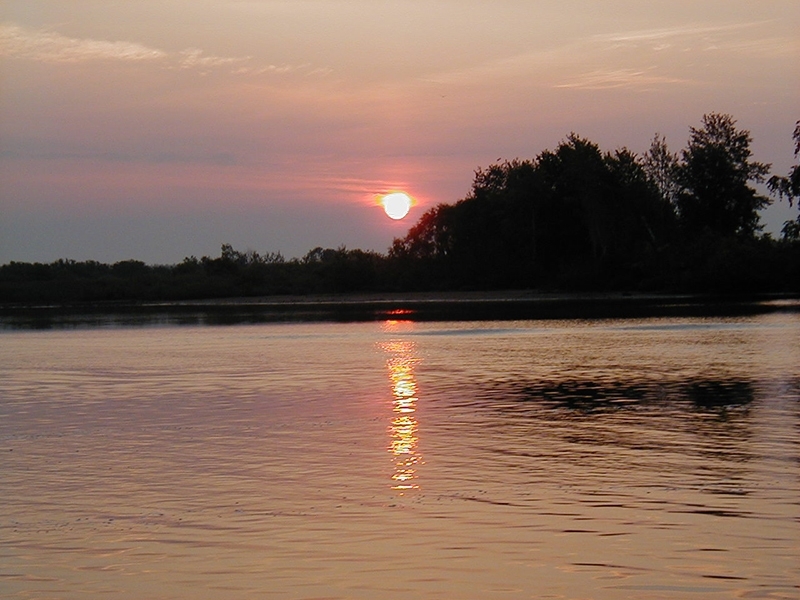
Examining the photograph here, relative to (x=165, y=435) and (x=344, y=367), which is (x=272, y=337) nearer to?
(x=344, y=367)

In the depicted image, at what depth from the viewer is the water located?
8.25 m

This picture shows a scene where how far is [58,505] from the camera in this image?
36.2ft

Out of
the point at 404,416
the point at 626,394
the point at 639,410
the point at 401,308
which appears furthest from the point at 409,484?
the point at 401,308

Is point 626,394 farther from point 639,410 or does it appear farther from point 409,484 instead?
point 409,484

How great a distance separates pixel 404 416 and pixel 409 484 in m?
5.83

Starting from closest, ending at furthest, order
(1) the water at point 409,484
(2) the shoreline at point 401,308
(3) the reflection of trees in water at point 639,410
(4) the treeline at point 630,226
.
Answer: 1. (1) the water at point 409,484
2. (3) the reflection of trees in water at point 639,410
3. (2) the shoreline at point 401,308
4. (4) the treeline at point 630,226

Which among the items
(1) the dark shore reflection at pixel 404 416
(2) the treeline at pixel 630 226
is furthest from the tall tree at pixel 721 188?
(1) the dark shore reflection at pixel 404 416

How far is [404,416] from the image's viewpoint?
1755cm

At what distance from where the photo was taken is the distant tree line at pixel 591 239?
258 feet

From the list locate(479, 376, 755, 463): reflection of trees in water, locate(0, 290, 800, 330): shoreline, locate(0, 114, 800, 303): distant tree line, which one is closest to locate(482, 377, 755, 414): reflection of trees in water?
locate(479, 376, 755, 463): reflection of trees in water

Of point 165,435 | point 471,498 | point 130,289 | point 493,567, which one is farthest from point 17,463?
point 130,289

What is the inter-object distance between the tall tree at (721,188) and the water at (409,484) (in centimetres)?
6197

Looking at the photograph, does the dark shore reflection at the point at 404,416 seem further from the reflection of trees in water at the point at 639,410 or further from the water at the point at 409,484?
the reflection of trees in water at the point at 639,410

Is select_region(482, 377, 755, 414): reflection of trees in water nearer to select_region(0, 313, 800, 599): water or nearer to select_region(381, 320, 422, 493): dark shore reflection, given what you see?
select_region(0, 313, 800, 599): water
